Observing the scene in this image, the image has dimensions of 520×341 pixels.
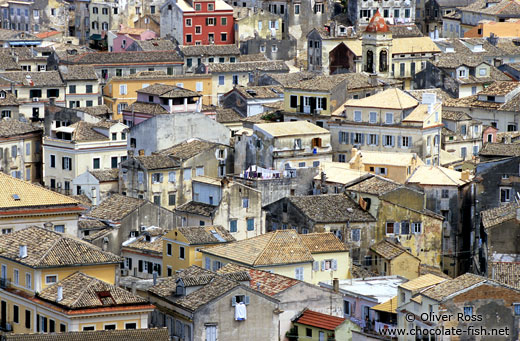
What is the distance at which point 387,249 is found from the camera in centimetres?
11006

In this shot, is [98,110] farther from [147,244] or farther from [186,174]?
[147,244]

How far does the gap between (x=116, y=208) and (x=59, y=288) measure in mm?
27376

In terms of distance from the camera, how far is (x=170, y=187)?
12269 cm

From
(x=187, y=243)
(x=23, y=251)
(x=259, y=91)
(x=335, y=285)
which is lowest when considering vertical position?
(x=335, y=285)

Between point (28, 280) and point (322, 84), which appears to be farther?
point (322, 84)

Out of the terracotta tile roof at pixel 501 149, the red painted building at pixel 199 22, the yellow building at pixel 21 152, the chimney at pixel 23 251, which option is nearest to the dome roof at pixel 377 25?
the terracotta tile roof at pixel 501 149

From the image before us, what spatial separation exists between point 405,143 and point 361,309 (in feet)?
114

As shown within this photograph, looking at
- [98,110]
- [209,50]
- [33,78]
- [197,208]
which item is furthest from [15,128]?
[209,50]

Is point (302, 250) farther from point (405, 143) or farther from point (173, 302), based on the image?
point (405, 143)

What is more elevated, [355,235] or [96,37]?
[96,37]

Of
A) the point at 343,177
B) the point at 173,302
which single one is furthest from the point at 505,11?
the point at 173,302

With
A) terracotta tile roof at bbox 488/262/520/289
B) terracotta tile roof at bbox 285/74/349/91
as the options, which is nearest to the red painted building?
terracotta tile roof at bbox 285/74/349/91

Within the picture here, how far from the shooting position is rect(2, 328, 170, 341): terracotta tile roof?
79688 millimetres

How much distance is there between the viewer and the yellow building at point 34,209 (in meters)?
102
